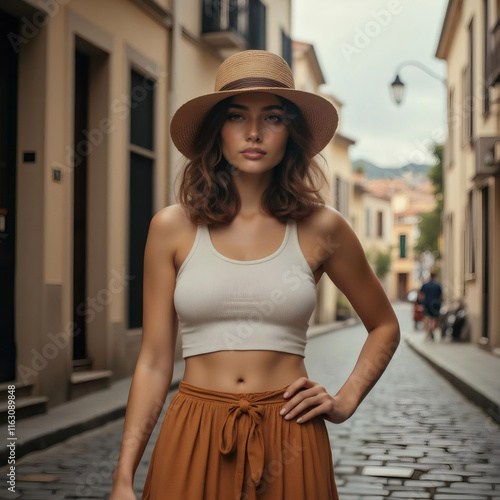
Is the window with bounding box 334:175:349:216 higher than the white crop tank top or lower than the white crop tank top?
higher

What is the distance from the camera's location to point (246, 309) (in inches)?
79.3

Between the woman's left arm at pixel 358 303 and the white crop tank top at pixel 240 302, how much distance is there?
0.15 meters

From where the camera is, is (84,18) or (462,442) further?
(84,18)

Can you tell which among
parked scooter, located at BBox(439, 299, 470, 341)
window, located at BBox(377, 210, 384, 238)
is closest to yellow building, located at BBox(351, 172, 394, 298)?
window, located at BBox(377, 210, 384, 238)

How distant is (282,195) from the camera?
219cm

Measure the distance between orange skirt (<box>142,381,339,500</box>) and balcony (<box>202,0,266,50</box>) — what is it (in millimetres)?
13599

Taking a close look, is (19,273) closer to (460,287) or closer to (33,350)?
(33,350)

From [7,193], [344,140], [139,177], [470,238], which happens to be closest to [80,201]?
Result: [139,177]

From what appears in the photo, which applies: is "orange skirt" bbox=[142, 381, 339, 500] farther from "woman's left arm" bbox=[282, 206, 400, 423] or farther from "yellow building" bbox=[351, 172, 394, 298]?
"yellow building" bbox=[351, 172, 394, 298]

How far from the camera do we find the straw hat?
7.08 ft

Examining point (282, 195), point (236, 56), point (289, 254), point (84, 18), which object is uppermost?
point (84, 18)

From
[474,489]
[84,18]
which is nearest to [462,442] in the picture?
[474,489]

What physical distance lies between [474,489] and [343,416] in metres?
3.78

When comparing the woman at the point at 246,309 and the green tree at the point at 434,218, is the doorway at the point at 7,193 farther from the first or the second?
the green tree at the point at 434,218
